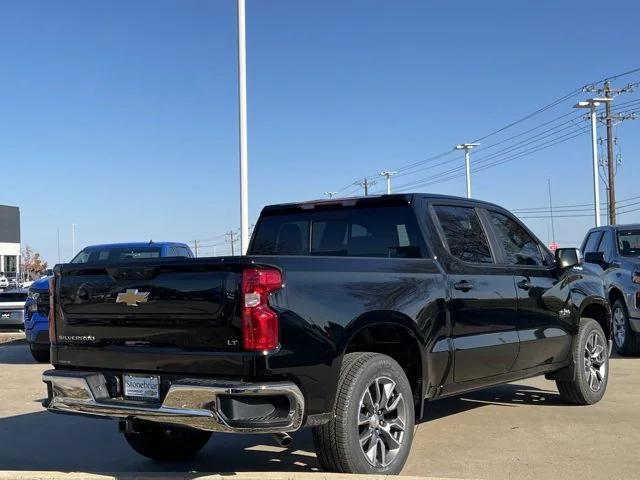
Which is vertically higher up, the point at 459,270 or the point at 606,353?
the point at 459,270

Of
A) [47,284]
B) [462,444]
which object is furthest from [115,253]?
[462,444]

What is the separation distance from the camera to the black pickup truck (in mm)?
4156

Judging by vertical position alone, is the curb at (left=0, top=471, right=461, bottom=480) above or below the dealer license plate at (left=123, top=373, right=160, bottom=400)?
below

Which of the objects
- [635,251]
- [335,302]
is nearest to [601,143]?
[635,251]

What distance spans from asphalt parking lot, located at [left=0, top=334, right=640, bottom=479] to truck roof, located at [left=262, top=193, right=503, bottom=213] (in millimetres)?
2014

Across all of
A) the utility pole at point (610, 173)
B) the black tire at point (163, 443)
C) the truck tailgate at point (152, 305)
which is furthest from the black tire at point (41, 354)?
the utility pole at point (610, 173)

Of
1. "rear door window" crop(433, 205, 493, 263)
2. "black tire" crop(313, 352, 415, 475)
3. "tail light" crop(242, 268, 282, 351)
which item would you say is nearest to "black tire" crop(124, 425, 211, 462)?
"black tire" crop(313, 352, 415, 475)

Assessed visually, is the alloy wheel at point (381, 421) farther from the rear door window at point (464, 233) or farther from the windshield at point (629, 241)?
the windshield at point (629, 241)

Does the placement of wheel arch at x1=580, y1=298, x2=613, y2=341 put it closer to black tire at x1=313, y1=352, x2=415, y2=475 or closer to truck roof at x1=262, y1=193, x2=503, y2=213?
truck roof at x1=262, y1=193, x2=503, y2=213

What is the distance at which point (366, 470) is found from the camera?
4590 mm

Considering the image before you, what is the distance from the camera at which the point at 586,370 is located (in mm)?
7324

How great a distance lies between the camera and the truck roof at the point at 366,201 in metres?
5.80

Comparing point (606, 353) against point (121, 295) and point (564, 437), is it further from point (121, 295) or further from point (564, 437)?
point (121, 295)

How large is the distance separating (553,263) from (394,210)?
6.94 ft
